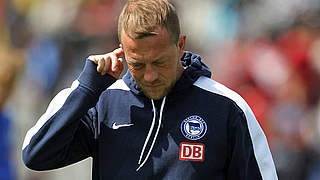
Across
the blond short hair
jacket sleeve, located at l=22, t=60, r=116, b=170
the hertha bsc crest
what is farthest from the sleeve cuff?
the hertha bsc crest

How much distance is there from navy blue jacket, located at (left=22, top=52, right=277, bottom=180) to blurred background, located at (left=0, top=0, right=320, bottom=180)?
3.06 metres

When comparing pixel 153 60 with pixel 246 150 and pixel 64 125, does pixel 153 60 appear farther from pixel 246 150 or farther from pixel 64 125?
pixel 246 150

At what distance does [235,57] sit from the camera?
934 centimetres

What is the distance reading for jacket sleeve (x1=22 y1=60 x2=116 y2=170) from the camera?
391 cm

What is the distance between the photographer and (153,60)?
3797 millimetres

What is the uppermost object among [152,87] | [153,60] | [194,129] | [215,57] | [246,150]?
[153,60]

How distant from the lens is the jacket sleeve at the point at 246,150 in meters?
3.94

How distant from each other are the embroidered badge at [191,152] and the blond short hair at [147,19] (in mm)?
518

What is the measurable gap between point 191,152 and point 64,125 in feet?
2.07

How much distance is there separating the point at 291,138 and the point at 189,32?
2861 mm

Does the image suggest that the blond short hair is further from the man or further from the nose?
the nose

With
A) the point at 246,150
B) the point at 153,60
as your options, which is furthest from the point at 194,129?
the point at 153,60

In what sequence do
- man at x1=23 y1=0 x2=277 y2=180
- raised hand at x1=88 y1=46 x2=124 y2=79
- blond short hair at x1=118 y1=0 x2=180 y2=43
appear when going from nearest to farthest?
blond short hair at x1=118 y1=0 x2=180 y2=43 → man at x1=23 y1=0 x2=277 y2=180 → raised hand at x1=88 y1=46 x2=124 y2=79

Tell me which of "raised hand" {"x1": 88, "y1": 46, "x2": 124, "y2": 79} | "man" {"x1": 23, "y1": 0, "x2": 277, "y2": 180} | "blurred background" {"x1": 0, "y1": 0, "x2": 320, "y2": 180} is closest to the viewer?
"man" {"x1": 23, "y1": 0, "x2": 277, "y2": 180}
